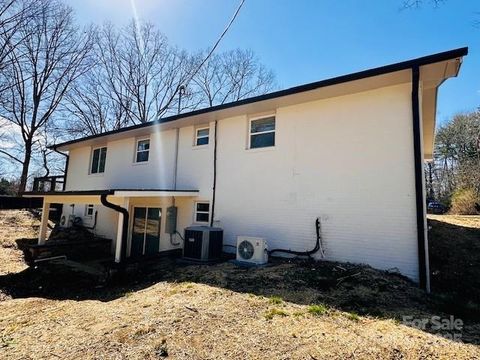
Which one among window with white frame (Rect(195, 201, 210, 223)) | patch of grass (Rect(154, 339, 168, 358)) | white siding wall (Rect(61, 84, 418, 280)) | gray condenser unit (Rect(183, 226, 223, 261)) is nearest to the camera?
patch of grass (Rect(154, 339, 168, 358))

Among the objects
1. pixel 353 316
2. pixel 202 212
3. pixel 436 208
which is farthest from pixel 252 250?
pixel 436 208

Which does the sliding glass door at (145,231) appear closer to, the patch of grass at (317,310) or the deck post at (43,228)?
Result: the deck post at (43,228)

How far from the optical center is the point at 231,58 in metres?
26.8

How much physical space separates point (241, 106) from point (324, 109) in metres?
2.46

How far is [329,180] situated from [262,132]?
8.98ft

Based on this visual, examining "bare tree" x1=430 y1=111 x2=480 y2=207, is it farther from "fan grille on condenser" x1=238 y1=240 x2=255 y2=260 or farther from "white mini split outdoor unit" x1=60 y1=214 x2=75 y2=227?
"white mini split outdoor unit" x1=60 y1=214 x2=75 y2=227

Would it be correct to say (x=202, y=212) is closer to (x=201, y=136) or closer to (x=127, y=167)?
(x=201, y=136)

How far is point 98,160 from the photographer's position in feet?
47.8

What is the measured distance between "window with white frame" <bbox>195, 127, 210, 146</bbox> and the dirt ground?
4905 mm

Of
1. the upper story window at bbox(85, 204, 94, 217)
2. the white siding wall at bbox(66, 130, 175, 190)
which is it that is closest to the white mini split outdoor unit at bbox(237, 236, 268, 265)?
the white siding wall at bbox(66, 130, 175, 190)

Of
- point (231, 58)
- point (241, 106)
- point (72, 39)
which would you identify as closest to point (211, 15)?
point (241, 106)

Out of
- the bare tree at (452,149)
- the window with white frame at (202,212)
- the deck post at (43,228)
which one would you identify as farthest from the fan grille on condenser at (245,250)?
the bare tree at (452,149)

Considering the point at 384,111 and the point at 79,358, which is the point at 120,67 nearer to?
the point at 384,111

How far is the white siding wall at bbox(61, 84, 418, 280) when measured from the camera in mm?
6680
